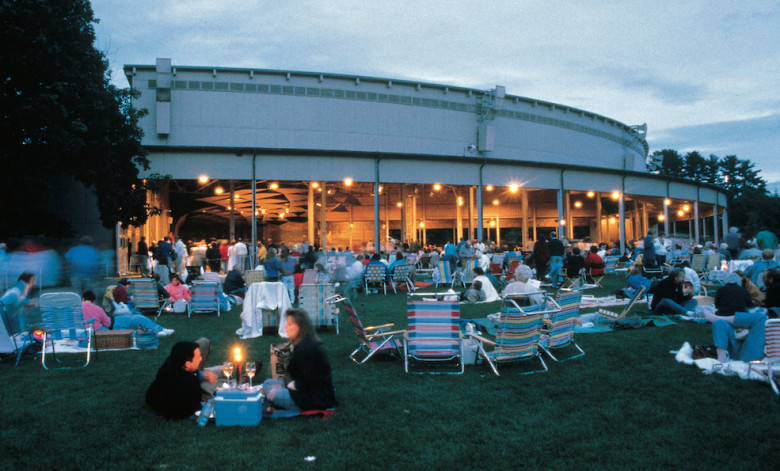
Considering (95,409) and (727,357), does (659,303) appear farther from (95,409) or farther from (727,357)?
(95,409)

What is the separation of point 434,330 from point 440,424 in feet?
5.30

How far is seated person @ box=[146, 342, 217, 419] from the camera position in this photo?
4.33 meters

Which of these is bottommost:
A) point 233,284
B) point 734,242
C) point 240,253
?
point 233,284

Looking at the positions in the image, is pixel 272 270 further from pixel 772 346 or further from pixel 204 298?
pixel 772 346

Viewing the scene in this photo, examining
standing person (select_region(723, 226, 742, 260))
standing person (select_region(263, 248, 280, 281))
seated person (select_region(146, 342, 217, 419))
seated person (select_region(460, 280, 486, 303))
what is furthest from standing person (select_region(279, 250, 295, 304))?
standing person (select_region(723, 226, 742, 260))

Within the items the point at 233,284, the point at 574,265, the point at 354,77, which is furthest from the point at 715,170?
the point at 233,284

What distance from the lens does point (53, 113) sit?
14680 millimetres

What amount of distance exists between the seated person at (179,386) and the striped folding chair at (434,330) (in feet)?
7.57

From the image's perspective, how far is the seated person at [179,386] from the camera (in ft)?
14.2

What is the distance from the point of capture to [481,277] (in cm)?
1248

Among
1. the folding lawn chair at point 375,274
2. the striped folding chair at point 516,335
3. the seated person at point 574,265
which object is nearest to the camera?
the striped folding chair at point 516,335

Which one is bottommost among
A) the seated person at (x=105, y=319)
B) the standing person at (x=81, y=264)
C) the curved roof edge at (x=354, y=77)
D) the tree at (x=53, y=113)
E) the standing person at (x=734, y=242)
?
the seated person at (x=105, y=319)

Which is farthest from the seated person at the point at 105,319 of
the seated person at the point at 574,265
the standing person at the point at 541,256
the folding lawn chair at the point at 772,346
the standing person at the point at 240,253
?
the standing person at the point at 541,256

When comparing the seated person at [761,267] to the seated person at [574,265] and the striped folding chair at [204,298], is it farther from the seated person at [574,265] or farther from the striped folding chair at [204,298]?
the striped folding chair at [204,298]
